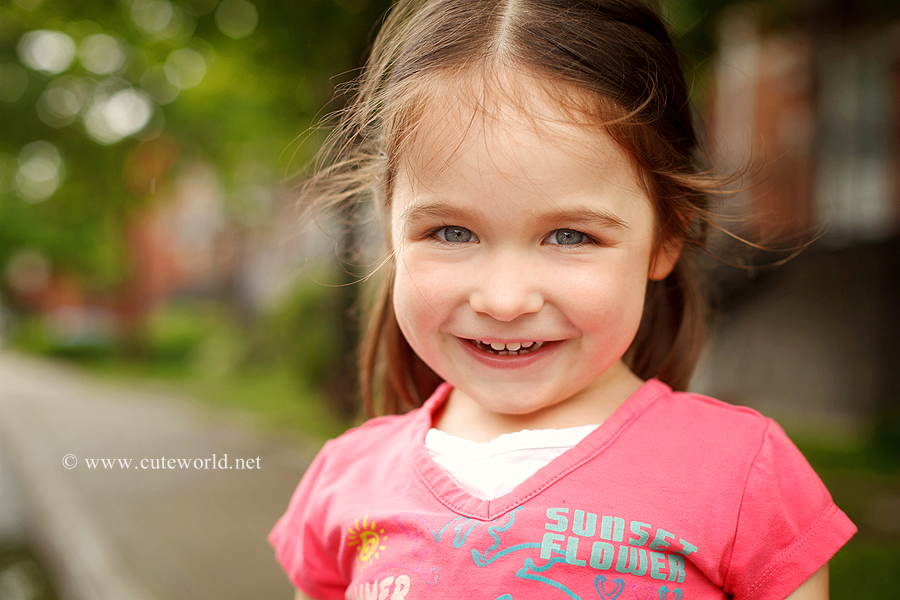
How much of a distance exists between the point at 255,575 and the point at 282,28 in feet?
12.4

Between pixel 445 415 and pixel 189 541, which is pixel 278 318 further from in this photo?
pixel 445 415

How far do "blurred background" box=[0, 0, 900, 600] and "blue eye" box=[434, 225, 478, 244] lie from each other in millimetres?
448

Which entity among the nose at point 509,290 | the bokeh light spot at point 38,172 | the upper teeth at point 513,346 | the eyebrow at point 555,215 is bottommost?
the bokeh light spot at point 38,172

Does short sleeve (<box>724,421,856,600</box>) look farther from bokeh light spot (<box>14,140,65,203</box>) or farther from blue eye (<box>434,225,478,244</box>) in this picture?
bokeh light spot (<box>14,140,65,203</box>)

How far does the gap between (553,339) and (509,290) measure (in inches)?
5.1

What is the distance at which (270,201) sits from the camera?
12.9 meters

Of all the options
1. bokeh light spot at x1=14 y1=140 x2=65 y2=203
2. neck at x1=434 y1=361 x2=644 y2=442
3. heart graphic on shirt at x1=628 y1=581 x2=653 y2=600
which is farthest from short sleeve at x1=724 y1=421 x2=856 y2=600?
bokeh light spot at x1=14 y1=140 x2=65 y2=203

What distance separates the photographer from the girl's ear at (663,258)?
4.40 ft

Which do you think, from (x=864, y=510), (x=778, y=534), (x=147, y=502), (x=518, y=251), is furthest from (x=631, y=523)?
(x=147, y=502)

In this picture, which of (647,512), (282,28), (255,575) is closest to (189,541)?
(255,575)

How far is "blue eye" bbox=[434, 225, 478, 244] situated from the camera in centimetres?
121

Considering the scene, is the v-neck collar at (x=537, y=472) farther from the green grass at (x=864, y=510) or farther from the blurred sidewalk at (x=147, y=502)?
the blurred sidewalk at (x=147, y=502)
